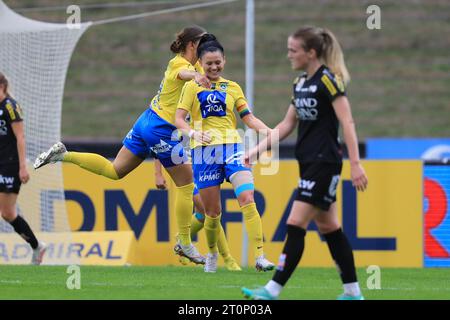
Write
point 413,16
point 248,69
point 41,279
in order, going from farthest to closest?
point 413,16 → point 248,69 → point 41,279

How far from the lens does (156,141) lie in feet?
32.8

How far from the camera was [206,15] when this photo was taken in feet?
85.9

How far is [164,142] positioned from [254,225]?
122 centimetres

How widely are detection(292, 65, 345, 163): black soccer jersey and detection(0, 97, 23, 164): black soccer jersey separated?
5048mm

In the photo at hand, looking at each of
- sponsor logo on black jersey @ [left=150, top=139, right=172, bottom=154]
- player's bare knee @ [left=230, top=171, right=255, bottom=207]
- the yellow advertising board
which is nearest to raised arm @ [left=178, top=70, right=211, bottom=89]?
sponsor logo on black jersey @ [left=150, top=139, right=172, bottom=154]

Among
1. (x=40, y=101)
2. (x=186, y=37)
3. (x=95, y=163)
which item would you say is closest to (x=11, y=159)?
(x=40, y=101)

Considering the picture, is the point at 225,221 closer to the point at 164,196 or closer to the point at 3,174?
the point at 164,196

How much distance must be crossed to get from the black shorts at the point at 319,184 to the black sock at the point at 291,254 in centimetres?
23

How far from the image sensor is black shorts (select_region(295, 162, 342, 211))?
6.99 metres

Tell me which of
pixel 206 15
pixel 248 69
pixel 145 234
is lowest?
pixel 145 234

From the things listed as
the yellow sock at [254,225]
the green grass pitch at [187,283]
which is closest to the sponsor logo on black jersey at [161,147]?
the yellow sock at [254,225]

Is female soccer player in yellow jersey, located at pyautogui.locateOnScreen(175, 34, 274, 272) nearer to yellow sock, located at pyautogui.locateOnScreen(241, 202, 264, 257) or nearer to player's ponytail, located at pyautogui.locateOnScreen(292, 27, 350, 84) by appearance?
yellow sock, located at pyautogui.locateOnScreen(241, 202, 264, 257)

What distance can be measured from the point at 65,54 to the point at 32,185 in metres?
1.77


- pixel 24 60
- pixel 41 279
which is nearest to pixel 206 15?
pixel 24 60
